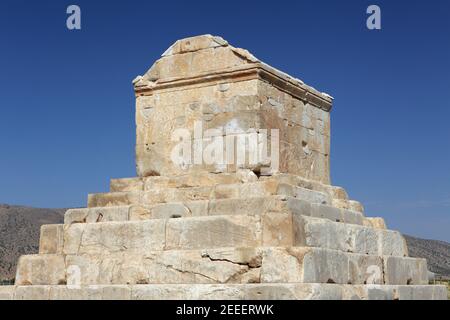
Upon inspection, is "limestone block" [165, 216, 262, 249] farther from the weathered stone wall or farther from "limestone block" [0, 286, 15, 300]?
"limestone block" [0, 286, 15, 300]

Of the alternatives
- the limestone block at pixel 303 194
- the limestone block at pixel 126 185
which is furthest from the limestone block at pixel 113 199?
the limestone block at pixel 303 194

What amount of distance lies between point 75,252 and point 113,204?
2.35 ft

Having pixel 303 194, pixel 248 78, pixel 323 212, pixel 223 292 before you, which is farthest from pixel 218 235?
pixel 248 78

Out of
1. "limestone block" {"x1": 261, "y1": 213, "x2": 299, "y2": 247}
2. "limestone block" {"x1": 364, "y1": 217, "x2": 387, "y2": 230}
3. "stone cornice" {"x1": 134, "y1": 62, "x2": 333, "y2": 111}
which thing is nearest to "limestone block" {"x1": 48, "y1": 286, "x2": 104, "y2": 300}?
"limestone block" {"x1": 261, "y1": 213, "x2": 299, "y2": 247}

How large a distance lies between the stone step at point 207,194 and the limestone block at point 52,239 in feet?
1.65

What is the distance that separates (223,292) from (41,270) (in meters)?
2.45

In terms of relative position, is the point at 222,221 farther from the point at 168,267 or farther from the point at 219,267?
the point at 168,267

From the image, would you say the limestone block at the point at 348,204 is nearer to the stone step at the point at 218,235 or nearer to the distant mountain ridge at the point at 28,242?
the stone step at the point at 218,235

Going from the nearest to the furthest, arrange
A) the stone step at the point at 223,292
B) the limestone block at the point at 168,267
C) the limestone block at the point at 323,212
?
the stone step at the point at 223,292 → the limestone block at the point at 168,267 → the limestone block at the point at 323,212

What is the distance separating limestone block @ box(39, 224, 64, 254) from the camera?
8922 millimetres

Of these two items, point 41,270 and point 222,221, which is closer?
point 222,221

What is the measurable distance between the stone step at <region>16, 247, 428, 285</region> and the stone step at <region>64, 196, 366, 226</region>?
1.58ft

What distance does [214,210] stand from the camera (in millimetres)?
8117

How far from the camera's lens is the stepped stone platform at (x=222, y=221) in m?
7.59
